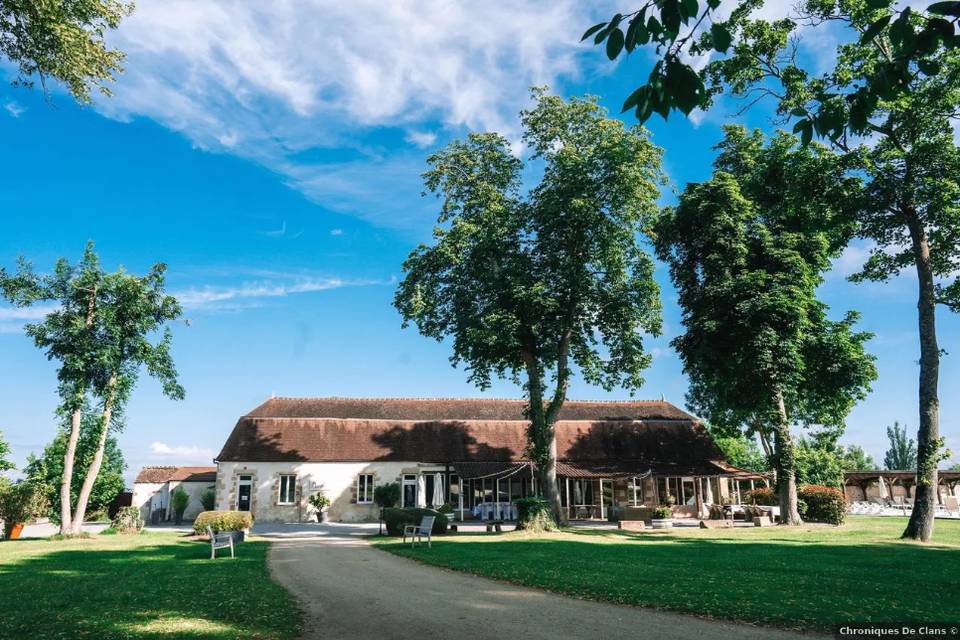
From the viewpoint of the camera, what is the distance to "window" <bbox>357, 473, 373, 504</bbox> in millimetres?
31438

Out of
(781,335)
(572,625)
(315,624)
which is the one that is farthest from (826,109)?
(781,335)

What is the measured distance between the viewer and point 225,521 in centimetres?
1981

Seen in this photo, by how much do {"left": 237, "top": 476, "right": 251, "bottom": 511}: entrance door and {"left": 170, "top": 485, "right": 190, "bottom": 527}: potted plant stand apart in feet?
16.9

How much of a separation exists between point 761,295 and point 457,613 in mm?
19302

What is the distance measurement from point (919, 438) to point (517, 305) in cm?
1407

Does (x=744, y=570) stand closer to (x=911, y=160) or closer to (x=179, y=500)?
(x=911, y=160)

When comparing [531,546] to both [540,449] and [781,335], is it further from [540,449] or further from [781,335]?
[781,335]

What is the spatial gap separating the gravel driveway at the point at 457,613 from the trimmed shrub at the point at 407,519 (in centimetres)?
895

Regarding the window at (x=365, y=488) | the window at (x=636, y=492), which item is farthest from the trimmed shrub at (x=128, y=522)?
the window at (x=636, y=492)

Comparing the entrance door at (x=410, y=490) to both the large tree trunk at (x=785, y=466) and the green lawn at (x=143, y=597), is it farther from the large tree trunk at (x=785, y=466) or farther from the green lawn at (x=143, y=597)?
the large tree trunk at (x=785, y=466)

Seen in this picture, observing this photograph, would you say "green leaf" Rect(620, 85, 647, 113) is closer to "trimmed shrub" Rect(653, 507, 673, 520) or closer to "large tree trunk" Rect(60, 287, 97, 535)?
"trimmed shrub" Rect(653, 507, 673, 520)

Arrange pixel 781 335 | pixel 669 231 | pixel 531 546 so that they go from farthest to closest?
pixel 669 231, pixel 781 335, pixel 531 546

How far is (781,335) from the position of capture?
22.5 metres

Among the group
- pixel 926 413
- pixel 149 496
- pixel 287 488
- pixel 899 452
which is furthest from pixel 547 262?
pixel 899 452
